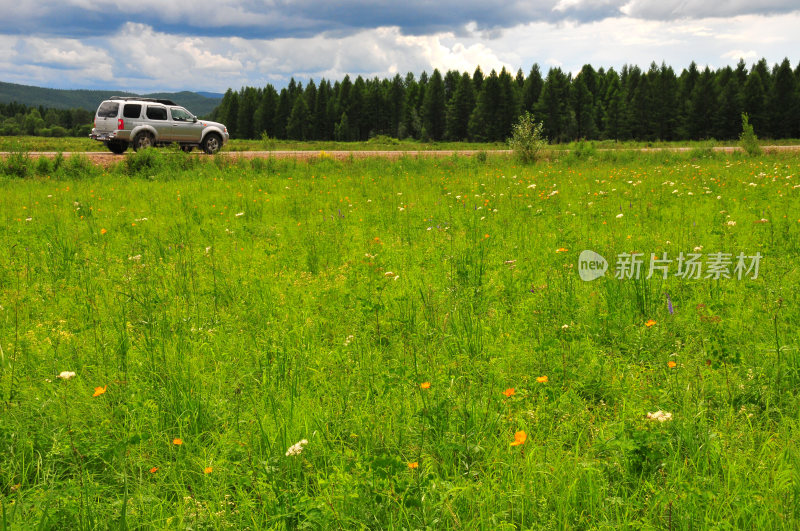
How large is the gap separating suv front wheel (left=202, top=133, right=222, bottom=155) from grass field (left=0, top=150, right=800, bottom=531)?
14871 mm

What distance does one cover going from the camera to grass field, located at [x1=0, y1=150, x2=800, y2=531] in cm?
208

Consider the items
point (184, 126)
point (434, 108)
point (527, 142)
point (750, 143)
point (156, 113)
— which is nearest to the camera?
point (527, 142)

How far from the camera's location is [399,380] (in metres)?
2.98

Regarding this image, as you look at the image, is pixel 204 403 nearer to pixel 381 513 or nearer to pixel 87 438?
pixel 87 438

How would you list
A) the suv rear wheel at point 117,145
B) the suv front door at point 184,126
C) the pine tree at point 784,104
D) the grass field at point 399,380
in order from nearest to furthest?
1. the grass field at point 399,380
2. the suv rear wheel at point 117,145
3. the suv front door at point 184,126
4. the pine tree at point 784,104

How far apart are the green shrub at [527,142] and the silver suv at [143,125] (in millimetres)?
13157

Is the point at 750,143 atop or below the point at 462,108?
below

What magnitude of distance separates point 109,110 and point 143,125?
129 centimetres

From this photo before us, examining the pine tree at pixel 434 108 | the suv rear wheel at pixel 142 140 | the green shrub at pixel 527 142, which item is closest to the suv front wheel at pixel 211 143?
the suv rear wheel at pixel 142 140

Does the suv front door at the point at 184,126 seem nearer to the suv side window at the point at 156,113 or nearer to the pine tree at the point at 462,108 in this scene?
the suv side window at the point at 156,113

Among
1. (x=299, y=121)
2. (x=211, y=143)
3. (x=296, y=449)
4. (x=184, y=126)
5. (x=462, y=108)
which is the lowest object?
(x=296, y=449)

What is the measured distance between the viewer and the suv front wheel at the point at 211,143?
69.1 feet

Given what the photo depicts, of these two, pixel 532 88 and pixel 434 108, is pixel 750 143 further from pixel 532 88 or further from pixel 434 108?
pixel 434 108

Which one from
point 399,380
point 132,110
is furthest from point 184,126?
point 399,380
